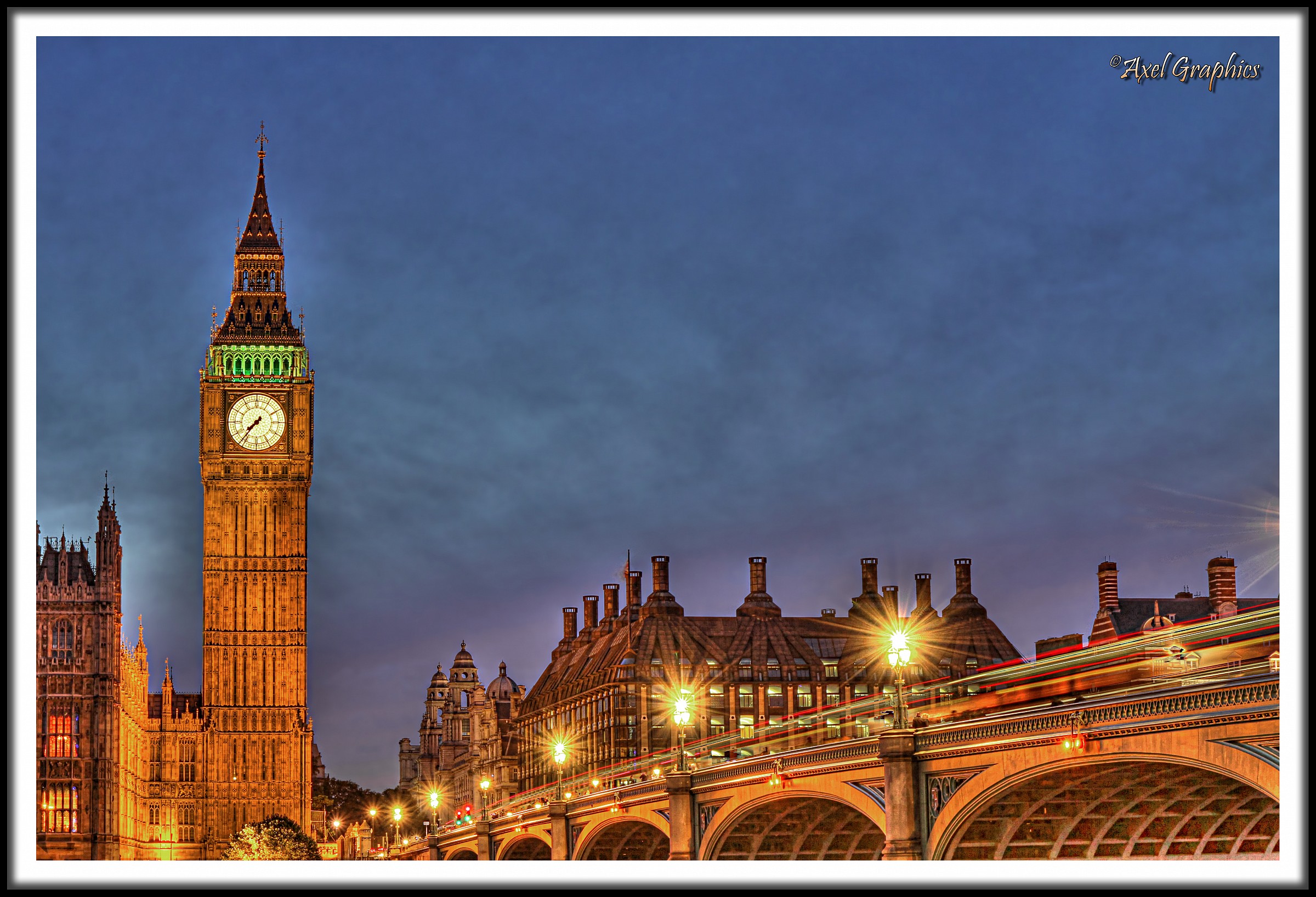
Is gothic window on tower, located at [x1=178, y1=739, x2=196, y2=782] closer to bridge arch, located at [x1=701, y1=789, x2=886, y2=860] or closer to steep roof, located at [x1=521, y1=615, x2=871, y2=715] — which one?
steep roof, located at [x1=521, y1=615, x2=871, y2=715]

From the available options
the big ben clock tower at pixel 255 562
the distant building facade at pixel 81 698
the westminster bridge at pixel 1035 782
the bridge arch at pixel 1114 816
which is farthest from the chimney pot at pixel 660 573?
the bridge arch at pixel 1114 816

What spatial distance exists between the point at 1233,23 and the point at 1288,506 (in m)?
8.25

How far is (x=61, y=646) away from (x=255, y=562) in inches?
1715

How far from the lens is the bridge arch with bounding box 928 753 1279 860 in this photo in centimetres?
3978

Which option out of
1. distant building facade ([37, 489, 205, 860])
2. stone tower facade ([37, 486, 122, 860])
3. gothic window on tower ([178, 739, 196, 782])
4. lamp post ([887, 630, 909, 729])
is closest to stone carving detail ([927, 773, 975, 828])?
lamp post ([887, 630, 909, 729])

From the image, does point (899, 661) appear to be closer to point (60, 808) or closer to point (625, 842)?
point (625, 842)

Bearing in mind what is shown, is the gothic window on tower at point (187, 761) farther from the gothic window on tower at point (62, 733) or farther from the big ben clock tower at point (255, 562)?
the gothic window on tower at point (62, 733)

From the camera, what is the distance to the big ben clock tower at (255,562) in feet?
456

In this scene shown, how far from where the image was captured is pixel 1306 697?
29266 millimetres

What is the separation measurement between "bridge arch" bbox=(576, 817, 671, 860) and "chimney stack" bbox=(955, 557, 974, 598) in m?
72.5

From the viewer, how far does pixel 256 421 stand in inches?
5748

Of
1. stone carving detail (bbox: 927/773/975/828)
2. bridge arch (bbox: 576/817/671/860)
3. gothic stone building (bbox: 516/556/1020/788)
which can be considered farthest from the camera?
gothic stone building (bbox: 516/556/1020/788)

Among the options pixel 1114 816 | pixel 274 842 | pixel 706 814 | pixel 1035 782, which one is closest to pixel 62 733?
pixel 274 842

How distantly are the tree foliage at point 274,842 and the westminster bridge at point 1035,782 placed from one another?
56.9 m
